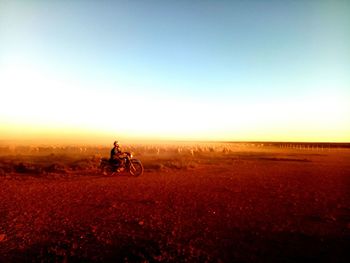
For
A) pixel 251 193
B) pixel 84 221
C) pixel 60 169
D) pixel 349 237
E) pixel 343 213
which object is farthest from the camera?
pixel 60 169

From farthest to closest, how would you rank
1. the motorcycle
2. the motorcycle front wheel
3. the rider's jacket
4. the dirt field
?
the motorcycle front wheel
the motorcycle
the rider's jacket
the dirt field

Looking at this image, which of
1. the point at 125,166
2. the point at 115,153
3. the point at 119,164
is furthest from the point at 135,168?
the point at 115,153

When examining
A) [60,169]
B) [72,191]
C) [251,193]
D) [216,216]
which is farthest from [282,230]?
[60,169]

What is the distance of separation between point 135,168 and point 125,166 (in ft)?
2.26

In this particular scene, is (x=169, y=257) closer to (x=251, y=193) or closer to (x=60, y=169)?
(x=251, y=193)

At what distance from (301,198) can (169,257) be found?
25.1 feet

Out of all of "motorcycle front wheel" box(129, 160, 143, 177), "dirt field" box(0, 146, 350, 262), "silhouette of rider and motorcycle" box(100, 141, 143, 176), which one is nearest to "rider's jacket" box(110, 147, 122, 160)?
"silhouette of rider and motorcycle" box(100, 141, 143, 176)

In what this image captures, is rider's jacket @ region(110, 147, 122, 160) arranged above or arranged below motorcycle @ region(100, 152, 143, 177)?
above

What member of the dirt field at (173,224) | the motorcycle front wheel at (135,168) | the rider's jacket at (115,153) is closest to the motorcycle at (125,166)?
the motorcycle front wheel at (135,168)

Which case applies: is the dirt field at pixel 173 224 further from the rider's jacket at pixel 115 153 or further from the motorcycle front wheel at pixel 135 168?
the motorcycle front wheel at pixel 135 168

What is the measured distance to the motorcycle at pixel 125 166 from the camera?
54.5 ft

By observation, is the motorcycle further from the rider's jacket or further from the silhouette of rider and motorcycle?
the rider's jacket

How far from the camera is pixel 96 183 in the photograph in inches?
568

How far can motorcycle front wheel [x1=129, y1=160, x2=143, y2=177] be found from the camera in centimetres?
1703
